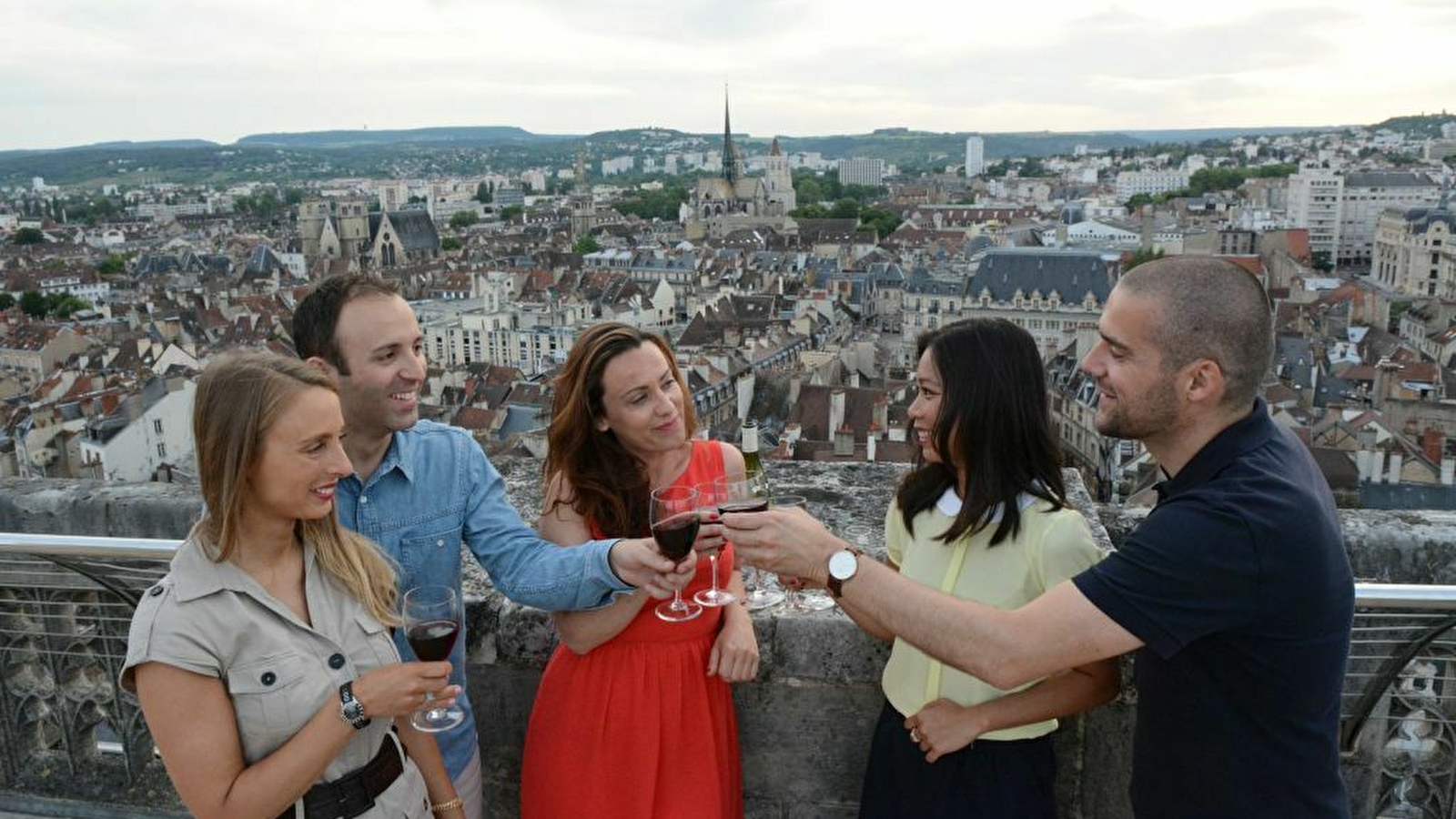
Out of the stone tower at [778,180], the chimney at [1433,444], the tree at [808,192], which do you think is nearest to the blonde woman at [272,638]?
the chimney at [1433,444]

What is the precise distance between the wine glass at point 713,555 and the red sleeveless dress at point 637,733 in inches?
1.6

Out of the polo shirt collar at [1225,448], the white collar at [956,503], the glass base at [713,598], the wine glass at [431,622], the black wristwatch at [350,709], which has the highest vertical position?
the polo shirt collar at [1225,448]

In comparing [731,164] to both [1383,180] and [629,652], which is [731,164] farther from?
[629,652]

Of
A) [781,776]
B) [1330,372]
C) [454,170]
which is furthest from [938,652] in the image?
[454,170]

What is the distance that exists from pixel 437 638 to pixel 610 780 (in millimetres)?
451

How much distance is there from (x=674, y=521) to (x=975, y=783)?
66 cm

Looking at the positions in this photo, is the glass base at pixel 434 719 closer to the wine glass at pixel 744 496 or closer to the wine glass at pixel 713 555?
the wine glass at pixel 713 555

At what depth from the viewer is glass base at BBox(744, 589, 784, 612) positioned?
2.36m

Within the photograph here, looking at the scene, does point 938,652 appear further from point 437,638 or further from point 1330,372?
point 1330,372

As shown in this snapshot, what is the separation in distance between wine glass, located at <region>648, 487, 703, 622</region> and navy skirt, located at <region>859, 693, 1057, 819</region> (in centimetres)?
50

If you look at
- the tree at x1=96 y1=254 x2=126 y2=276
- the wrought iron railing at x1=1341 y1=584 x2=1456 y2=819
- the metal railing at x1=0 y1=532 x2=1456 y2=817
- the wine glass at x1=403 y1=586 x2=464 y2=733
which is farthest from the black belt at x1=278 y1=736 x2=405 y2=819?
the tree at x1=96 y1=254 x2=126 y2=276

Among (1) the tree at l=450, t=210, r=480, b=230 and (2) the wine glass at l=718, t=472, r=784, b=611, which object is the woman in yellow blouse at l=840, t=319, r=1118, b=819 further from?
(1) the tree at l=450, t=210, r=480, b=230

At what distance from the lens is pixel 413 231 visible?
76.9 meters

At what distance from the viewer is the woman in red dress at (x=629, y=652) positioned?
2033mm
